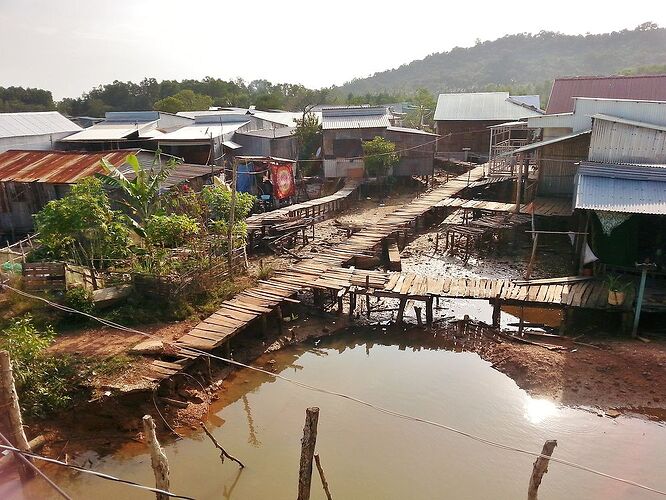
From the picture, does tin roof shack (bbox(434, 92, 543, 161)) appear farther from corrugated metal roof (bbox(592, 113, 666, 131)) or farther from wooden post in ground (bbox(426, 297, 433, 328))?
wooden post in ground (bbox(426, 297, 433, 328))

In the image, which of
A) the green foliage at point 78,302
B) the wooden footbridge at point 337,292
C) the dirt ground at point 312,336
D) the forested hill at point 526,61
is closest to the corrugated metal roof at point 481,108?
the wooden footbridge at point 337,292

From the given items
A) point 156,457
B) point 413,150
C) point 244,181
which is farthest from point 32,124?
point 156,457

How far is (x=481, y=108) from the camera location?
3294 centimetres

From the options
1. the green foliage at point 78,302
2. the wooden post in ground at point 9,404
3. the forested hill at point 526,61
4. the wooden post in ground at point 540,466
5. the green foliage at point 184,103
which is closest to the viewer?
the wooden post in ground at point 540,466

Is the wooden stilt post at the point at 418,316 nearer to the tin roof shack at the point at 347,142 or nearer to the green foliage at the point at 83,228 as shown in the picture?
the green foliage at the point at 83,228

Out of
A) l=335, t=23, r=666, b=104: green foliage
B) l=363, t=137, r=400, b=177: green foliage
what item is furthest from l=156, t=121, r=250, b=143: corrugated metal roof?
l=335, t=23, r=666, b=104: green foliage

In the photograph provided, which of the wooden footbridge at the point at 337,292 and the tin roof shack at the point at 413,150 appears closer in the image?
the wooden footbridge at the point at 337,292

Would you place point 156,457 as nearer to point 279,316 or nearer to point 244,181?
point 279,316

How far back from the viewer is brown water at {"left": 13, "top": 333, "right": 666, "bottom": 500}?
8719mm

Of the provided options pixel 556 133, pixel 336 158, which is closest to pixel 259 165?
pixel 336 158

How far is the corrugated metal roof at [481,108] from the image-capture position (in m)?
31.8

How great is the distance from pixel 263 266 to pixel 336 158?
533 inches

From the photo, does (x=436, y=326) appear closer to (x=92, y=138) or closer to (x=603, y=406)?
(x=603, y=406)

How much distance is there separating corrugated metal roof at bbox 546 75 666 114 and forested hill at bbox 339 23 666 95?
67.7m
